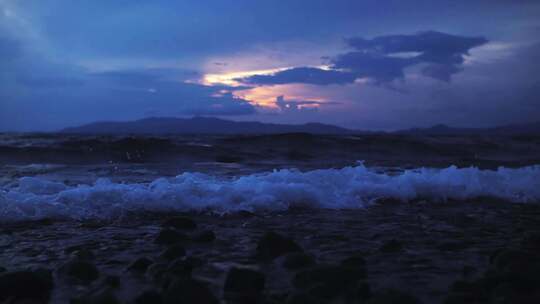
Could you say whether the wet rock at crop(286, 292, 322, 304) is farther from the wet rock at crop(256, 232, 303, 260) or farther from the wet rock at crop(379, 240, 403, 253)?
the wet rock at crop(379, 240, 403, 253)

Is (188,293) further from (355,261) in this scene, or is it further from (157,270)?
(355,261)

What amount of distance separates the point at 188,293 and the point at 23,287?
1312 mm

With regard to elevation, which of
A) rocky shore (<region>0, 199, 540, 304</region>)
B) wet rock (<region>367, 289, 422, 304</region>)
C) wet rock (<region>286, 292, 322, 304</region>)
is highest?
wet rock (<region>367, 289, 422, 304</region>)

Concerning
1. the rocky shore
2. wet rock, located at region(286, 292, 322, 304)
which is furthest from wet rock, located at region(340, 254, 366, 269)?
wet rock, located at region(286, 292, 322, 304)

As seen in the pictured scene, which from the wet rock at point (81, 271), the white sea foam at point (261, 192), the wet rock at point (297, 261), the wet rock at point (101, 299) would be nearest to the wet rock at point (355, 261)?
the wet rock at point (297, 261)

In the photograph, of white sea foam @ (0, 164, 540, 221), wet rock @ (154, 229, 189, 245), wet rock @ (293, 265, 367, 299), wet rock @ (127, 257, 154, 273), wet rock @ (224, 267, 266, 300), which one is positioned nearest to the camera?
wet rock @ (293, 265, 367, 299)

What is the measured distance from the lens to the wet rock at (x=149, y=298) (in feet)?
10.2

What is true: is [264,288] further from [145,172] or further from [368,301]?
[145,172]

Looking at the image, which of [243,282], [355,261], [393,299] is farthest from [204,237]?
[393,299]

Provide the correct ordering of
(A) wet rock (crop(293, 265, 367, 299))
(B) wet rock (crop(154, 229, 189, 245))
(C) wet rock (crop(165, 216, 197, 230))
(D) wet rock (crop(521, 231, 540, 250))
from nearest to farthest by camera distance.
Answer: (A) wet rock (crop(293, 265, 367, 299)), (D) wet rock (crop(521, 231, 540, 250)), (B) wet rock (crop(154, 229, 189, 245)), (C) wet rock (crop(165, 216, 197, 230))

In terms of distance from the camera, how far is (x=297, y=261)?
13.3 ft

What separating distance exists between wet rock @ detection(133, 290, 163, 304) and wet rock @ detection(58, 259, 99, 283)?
86cm

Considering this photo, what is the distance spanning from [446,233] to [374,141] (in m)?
18.3

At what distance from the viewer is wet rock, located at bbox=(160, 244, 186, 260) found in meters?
4.29
